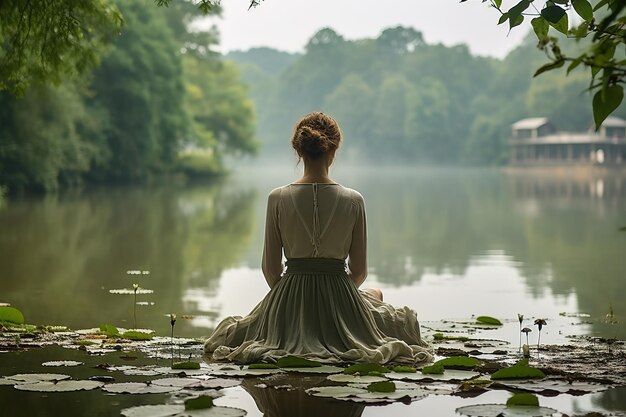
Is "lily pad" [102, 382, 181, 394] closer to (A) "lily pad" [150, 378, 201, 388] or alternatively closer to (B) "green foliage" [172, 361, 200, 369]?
(A) "lily pad" [150, 378, 201, 388]

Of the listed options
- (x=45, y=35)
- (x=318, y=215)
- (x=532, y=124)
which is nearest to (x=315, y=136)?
(x=318, y=215)

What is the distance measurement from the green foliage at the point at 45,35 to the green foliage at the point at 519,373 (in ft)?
11.6

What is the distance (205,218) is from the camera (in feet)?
73.8

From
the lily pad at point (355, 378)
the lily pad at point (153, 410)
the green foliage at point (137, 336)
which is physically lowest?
the lily pad at point (153, 410)

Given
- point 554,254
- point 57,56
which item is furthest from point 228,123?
point 57,56

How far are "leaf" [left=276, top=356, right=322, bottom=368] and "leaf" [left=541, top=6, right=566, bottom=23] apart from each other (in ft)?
6.64

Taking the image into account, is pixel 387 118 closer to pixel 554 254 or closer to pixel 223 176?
pixel 223 176

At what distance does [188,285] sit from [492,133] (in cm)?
8880

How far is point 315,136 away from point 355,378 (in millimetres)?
1487

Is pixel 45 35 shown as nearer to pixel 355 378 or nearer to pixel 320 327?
pixel 320 327

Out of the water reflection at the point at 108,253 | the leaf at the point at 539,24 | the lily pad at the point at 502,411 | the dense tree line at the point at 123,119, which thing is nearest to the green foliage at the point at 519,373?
the lily pad at the point at 502,411

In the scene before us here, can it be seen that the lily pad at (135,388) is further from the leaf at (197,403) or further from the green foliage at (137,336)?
the green foliage at (137,336)

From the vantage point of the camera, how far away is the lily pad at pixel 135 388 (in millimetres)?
4785

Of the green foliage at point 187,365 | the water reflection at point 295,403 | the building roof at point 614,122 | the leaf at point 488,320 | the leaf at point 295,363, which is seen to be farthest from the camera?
the building roof at point 614,122
